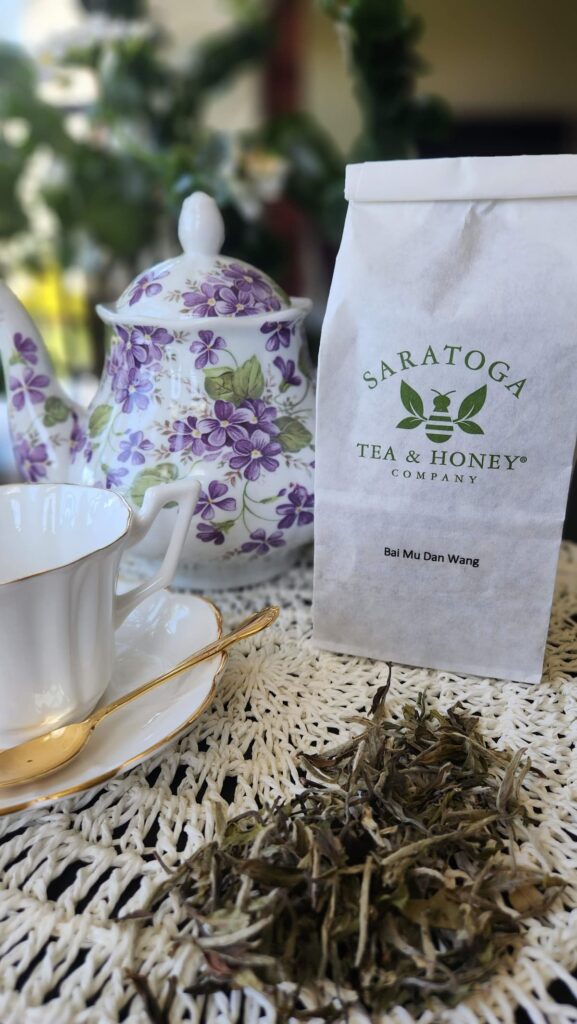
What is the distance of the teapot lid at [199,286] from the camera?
52 cm

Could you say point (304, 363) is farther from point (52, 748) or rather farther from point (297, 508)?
point (52, 748)

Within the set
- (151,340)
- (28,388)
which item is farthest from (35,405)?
(151,340)

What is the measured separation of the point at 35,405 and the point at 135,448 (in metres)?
0.11

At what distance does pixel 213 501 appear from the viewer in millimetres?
524

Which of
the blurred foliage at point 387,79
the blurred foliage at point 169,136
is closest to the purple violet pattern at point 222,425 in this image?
the blurred foliage at point 169,136

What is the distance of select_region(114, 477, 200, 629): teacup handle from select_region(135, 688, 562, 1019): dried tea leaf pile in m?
Result: 0.16

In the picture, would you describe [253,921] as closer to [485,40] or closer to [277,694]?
[277,694]

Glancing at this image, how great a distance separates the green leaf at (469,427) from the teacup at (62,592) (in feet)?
0.55

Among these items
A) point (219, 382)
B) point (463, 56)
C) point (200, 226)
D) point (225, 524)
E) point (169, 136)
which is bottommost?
point (225, 524)

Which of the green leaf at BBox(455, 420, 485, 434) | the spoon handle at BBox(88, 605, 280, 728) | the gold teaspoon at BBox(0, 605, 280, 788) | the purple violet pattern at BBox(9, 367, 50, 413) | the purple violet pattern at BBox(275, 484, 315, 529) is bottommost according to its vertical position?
the gold teaspoon at BBox(0, 605, 280, 788)

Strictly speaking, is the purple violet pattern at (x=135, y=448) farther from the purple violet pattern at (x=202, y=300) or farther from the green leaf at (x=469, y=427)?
the green leaf at (x=469, y=427)

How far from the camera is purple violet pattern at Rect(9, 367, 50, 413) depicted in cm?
57

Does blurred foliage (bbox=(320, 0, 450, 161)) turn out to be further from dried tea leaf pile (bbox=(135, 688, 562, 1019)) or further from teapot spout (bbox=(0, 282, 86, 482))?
dried tea leaf pile (bbox=(135, 688, 562, 1019))

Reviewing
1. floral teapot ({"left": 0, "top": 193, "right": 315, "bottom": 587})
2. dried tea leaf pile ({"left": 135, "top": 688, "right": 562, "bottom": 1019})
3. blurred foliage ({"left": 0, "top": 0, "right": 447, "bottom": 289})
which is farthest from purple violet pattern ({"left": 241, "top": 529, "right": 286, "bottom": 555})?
blurred foliage ({"left": 0, "top": 0, "right": 447, "bottom": 289})
